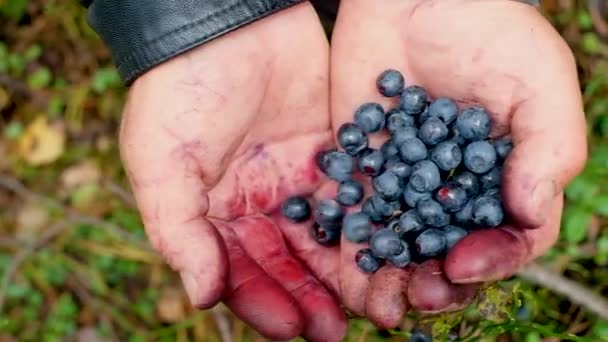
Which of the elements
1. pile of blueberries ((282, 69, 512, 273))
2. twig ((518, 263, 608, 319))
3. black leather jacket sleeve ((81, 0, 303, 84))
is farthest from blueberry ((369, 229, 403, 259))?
twig ((518, 263, 608, 319))

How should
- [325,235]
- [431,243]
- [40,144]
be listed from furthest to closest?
[40,144], [325,235], [431,243]

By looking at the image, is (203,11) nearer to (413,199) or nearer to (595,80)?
(413,199)

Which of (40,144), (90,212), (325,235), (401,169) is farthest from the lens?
(40,144)

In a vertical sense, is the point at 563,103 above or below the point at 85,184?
above

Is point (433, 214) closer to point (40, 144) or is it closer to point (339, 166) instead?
point (339, 166)

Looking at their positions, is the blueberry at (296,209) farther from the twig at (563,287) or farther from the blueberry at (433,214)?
the twig at (563,287)

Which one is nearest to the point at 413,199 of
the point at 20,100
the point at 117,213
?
the point at 117,213

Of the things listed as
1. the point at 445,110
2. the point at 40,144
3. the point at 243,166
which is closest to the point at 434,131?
the point at 445,110
